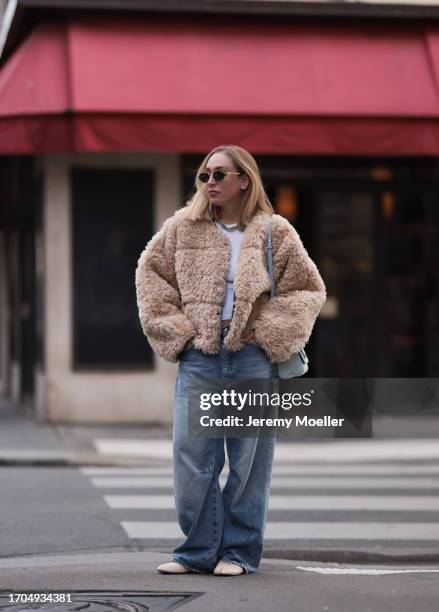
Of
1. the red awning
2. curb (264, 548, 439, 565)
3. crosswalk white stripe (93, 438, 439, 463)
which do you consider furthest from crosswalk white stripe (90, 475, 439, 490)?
the red awning

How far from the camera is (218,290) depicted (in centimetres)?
582

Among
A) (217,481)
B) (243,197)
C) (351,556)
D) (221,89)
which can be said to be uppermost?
(221,89)

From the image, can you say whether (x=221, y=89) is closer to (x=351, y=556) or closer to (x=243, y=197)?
(x=351, y=556)

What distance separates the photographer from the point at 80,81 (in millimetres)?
13758

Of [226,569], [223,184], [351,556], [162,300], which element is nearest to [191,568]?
[226,569]

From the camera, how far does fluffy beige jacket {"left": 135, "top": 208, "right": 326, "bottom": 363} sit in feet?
19.0

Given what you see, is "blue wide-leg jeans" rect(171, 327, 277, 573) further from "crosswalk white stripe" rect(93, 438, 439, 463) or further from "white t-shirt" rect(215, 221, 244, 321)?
"crosswalk white stripe" rect(93, 438, 439, 463)

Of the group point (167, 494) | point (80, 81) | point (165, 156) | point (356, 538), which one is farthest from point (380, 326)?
point (356, 538)

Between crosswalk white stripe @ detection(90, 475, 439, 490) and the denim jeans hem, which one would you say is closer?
the denim jeans hem

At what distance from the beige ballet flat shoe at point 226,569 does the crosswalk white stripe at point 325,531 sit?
1.89 m

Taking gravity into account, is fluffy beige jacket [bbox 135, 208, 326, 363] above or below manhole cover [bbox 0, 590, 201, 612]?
above

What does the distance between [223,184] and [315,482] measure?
5051 millimetres

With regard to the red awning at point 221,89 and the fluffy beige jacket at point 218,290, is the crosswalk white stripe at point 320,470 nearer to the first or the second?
the red awning at point 221,89

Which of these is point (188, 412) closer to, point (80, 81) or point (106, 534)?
point (106, 534)
